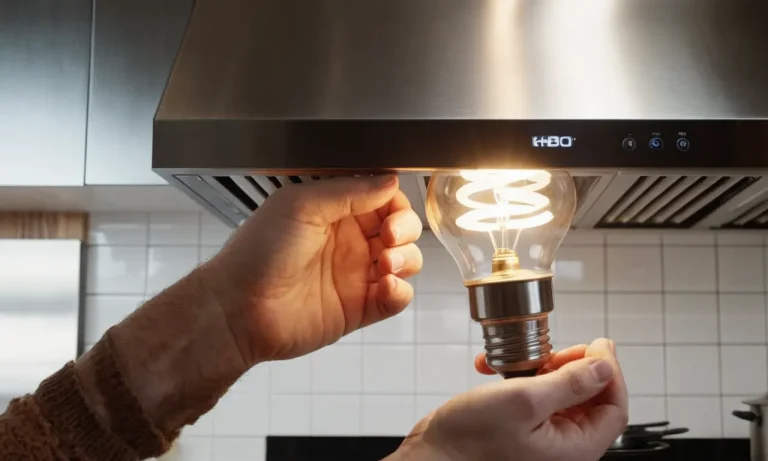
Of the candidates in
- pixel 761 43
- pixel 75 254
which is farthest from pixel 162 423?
pixel 75 254

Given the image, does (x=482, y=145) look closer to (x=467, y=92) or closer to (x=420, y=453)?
(x=467, y=92)

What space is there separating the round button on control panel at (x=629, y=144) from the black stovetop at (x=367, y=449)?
2.83 ft

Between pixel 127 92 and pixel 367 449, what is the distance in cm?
75

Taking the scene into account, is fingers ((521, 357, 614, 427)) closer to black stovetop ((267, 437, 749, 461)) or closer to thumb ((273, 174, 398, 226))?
thumb ((273, 174, 398, 226))

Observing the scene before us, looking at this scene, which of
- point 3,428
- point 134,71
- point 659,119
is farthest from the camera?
point 134,71

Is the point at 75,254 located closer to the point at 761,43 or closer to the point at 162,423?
the point at 162,423

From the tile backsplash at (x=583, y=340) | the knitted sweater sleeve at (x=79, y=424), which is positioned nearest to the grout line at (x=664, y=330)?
the tile backsplash at (x=583, y=340)

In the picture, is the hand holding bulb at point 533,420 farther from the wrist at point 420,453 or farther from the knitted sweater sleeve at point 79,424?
the knitted sweater sleeve at point 79,424

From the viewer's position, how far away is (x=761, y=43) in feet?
2.79

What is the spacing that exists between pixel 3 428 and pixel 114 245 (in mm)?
901

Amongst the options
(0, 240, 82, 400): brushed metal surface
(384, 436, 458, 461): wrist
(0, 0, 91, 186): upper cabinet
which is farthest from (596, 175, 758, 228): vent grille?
(0, 240, 82, 400): brushed metal surface

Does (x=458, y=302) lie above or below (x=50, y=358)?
above

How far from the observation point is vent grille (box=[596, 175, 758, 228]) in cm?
89

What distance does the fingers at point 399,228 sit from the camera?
0.87m
